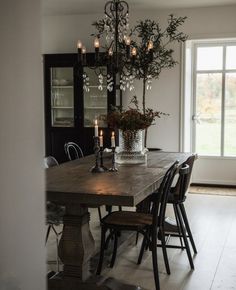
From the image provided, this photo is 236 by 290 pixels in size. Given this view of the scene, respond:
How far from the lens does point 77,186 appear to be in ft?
8.95

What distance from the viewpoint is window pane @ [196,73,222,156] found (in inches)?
269

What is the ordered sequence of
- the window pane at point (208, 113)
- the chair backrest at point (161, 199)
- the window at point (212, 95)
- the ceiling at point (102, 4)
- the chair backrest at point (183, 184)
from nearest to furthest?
the chair backrest at point (161, 199) < the chair backrest at point (183, 184) < the ceiling at point (102, 4) < the window at point (212, 95) < the window pane at point (208, 113)

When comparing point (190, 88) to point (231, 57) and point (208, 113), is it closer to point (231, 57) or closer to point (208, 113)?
point (208, 113)

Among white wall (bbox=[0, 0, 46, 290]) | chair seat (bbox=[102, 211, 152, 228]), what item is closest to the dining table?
chair seat (bbox=[102, 211, 152, 228])

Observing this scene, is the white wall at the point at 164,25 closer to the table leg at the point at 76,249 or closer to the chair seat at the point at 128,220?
the chair seat at the point at 128,220

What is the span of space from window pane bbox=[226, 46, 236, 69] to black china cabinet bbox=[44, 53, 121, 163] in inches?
69.8

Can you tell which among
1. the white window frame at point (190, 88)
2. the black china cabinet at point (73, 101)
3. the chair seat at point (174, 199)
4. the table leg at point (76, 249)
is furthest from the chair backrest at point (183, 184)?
the white window frame at point (190, 88)

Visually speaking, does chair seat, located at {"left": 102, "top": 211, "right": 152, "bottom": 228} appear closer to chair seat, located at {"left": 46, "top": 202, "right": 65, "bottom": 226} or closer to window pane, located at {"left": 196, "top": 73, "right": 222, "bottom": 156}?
chair seat, located at {"left": 46, "top": 202, "right": 65, "bottom": 226}

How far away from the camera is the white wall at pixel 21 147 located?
66cm

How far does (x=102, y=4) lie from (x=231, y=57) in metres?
2.15

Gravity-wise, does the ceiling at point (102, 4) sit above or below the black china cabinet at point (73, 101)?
above

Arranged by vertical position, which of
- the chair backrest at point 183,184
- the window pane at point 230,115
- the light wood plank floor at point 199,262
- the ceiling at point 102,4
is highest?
the ceiling at point 102,4

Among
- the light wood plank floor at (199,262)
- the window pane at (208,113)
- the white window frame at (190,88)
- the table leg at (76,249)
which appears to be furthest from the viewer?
the window pane at (208,113)

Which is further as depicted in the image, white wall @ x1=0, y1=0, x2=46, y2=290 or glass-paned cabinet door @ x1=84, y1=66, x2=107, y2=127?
glass-paned cabinet door @ x1=84, y1=66, x2=107, y2=127
